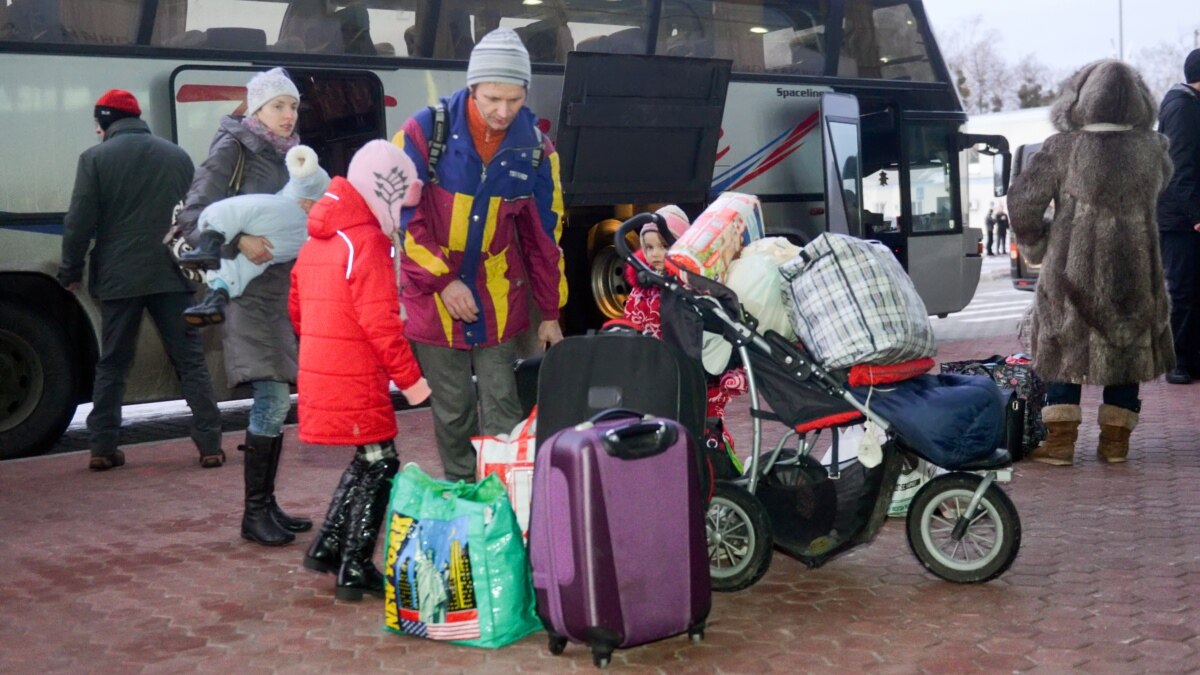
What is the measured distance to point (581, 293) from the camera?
12203mm

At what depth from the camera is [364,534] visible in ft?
16.8

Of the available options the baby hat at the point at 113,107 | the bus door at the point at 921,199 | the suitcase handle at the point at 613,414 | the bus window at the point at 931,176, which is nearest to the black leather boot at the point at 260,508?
the suitcase handle at the point at 613,414

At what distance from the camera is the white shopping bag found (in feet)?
15.9

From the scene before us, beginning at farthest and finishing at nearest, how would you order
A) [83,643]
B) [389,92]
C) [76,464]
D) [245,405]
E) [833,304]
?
1. [245,405]
2. [389,92]
3. [76,464]
4. [833,304]
5. [83,643]

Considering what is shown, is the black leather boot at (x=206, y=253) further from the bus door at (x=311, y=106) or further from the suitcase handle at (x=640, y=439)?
the bus door at (x=311, y=106)

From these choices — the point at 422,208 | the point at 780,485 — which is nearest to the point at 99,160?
the point at 422,208

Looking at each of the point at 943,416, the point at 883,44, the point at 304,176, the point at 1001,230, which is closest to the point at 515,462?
the point at 943,416

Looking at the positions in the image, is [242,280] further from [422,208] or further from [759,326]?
[759,326]

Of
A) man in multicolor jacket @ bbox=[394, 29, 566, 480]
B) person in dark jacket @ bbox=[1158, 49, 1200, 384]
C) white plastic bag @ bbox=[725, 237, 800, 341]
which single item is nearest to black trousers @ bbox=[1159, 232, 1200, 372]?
person in dark jacket @ bbox=[1158, 49, 1200, 384]

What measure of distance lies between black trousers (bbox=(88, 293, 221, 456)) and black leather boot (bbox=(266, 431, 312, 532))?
76.3 inches

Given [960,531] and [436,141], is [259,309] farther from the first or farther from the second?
[960,531]

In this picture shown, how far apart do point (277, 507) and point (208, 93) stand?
4155 mm

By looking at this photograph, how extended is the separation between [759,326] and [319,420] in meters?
1.63

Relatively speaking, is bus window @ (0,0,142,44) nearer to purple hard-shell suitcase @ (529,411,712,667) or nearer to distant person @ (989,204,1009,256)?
purple hard-shell suitcase @ (529,411,712,667)
